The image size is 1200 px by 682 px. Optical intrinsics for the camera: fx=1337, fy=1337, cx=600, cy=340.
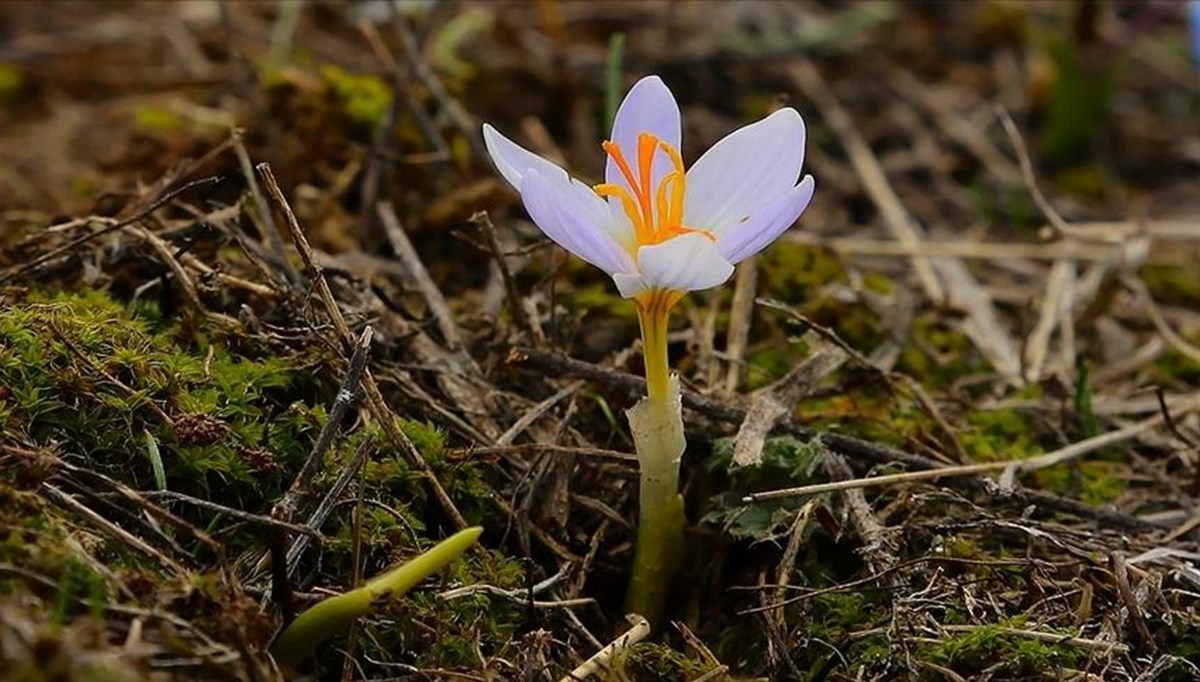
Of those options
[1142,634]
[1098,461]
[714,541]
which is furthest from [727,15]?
[1142,634]

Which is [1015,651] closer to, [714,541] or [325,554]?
[714,541]

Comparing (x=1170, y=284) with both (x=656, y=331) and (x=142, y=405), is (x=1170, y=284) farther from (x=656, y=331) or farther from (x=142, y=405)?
(x=142, y=405)

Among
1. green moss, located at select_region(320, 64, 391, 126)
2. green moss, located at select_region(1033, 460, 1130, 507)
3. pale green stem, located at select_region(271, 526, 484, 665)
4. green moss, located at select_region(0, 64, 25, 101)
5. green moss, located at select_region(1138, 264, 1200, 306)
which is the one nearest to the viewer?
pale green stem, located at select_region(271, 526, 484, 665)

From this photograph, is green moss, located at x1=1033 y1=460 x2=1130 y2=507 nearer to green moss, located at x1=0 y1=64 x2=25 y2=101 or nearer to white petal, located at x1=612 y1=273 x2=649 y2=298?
white petal, located at x1=612 y1=273 x2=649 y2=298

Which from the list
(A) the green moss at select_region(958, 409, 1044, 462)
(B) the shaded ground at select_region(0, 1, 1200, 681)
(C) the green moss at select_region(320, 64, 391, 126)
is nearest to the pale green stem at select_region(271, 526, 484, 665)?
(B) the shaded ground at select_region(0, 1, 1200, 681)

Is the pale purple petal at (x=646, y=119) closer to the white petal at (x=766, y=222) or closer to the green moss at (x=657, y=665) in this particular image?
the white petal at (x=766, y=222)
